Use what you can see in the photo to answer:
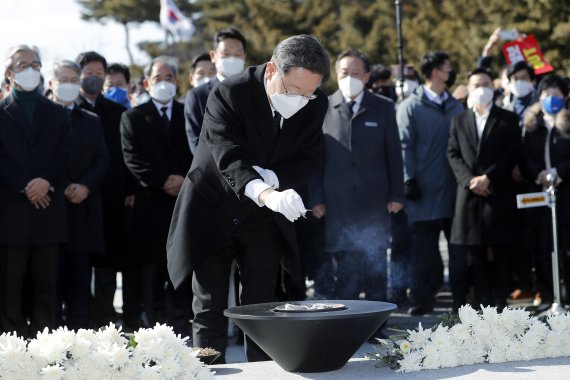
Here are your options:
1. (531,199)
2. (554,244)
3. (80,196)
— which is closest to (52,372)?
(80,196)

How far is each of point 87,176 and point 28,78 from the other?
Answer: 1.01 metres

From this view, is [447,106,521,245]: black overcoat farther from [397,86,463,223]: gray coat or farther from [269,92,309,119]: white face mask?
[269,92,309,119]: white face mask

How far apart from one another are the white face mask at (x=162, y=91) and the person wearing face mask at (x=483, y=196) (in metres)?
2.51

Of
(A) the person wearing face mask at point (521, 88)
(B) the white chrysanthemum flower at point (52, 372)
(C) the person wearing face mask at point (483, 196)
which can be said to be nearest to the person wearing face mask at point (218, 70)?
(C) the person wearing face mask at point (483, 196)

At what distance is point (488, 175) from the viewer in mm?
8523

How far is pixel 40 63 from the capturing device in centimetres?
724

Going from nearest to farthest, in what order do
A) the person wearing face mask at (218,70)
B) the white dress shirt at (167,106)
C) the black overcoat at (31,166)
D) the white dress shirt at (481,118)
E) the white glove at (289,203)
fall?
the white glove at (289,203) < the black overcoat at (31,166) < the person wearing face mask at (218,70) < the white dress shirt at (167,106) < the white dress shirt at (481,118)

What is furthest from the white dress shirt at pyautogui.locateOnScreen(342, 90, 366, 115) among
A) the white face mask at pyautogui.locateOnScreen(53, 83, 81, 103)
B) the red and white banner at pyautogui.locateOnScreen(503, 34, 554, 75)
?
the red and white banner at pyautogui.locateOnScreen(503, 34, 554, 75)

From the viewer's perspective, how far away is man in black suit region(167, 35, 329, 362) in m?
4.82

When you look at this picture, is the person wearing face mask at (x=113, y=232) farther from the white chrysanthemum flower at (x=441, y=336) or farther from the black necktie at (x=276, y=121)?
the white chrysanthemum flower at (x=441, y=336)

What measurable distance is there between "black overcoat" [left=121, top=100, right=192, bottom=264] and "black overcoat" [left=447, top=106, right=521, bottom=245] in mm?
2407

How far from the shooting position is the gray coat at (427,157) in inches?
347

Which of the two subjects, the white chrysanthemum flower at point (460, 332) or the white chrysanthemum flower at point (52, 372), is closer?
the white chrysanthemum flower at point (52, 372)

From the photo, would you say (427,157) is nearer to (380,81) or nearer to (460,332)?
(380,81)
